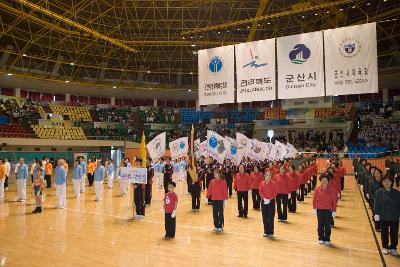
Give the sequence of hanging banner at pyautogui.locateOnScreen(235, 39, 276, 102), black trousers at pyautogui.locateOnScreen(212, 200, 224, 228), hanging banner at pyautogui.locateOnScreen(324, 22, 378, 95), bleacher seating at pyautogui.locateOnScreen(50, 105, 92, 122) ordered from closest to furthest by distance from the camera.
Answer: black trousers at pyautogui.locateOnScreen(212, 200, 224, 228), hanging banner at pyautogui.locateOnScreen(324, 22, 378, 95), hanging banner at pyautogui.locateOnScreen(235, 39, 276, 102), bleacher seating at pyautogui.locateOnScreen(50, 105, 92, 122)

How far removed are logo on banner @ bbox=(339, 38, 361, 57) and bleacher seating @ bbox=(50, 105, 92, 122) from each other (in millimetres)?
32107

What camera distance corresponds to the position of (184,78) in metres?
44.9

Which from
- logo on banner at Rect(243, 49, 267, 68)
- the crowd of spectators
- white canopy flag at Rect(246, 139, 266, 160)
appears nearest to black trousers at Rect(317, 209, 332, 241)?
logo on banner at Rect(243, 49, 267, 68)

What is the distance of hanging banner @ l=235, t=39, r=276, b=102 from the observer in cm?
1215

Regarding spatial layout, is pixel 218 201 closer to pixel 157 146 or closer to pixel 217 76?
pixel 157 146

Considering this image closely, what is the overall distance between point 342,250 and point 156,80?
38.9 meters

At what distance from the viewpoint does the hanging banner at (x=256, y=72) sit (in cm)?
1215

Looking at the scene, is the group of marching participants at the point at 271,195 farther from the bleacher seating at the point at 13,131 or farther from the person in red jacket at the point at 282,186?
the bleacher seating at the point at 13,131

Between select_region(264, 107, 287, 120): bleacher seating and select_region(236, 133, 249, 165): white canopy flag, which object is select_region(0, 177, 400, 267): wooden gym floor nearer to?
select_region(236, 133, 249, 165): white canopy flag

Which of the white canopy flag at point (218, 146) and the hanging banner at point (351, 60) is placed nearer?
the hanging banner at point (351, 60)

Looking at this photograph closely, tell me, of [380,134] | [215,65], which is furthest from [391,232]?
[380,134]

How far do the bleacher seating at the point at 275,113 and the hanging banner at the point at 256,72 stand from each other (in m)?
27.5

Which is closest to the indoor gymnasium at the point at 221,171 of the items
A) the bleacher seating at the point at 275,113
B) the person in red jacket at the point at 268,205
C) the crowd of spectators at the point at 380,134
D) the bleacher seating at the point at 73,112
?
the person in red jacket at the point at 268,205

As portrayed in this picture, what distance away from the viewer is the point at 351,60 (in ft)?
36.5
